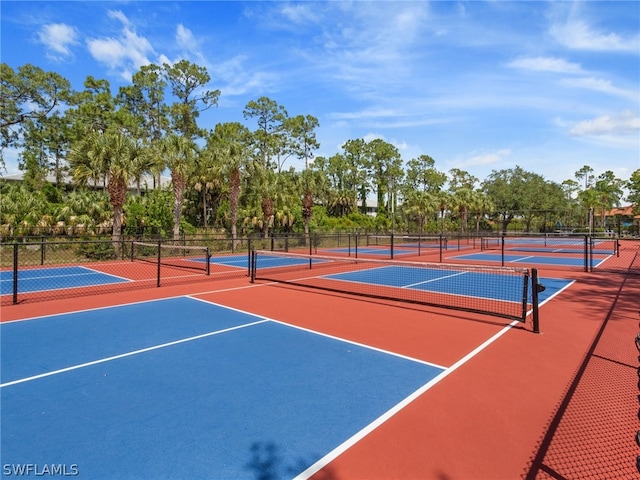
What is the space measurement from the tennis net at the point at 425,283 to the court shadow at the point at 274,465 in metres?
6.09

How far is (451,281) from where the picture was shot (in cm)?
1488

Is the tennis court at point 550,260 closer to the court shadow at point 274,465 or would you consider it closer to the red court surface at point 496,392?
the red court surface at point 496,392

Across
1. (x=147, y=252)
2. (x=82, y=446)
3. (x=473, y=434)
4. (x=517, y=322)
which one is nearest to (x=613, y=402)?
(x=473, y=434)

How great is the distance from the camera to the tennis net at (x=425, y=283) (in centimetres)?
1005

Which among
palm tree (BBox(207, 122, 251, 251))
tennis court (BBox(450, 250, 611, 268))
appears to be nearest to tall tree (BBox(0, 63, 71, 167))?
palm tree (BBox(207, 122, 251, 251))

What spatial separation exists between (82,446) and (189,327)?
4.49m

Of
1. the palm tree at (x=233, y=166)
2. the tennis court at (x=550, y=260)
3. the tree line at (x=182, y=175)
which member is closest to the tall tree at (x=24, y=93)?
the tree line at (x=182, y=175)

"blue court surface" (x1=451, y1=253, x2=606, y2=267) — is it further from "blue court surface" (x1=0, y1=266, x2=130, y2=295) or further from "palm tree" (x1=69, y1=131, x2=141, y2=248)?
"palm tree" (x1=69, y1=131, x2=141, y2=248)

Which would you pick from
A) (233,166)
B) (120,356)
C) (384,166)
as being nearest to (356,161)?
(384,166)

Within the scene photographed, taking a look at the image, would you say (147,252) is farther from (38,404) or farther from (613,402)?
(613,402)

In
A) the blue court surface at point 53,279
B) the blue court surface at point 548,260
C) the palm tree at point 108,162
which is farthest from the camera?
the palm tree at point 108,162

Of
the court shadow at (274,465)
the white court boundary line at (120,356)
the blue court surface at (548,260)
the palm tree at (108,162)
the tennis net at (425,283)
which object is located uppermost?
the palm tree at (108,162)

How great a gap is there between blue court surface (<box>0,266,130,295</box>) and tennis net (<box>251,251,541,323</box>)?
624cm

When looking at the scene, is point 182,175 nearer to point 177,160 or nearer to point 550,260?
point 177,160
